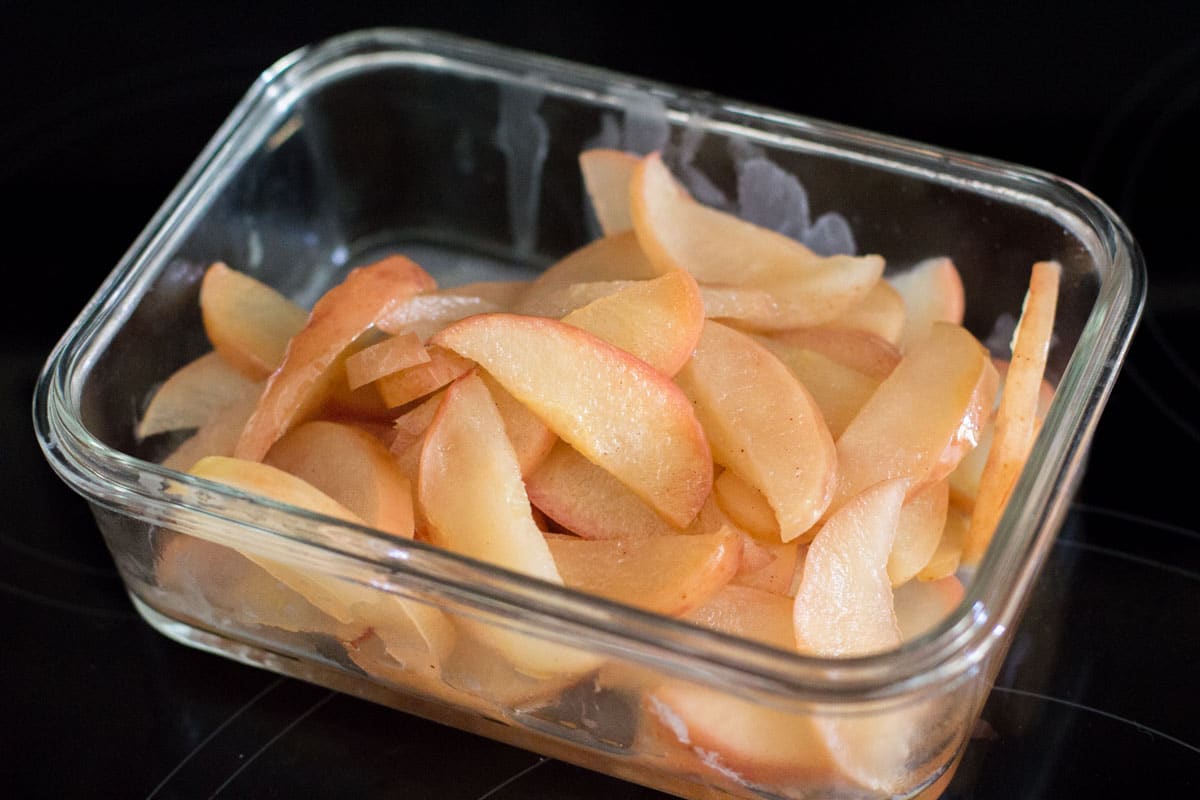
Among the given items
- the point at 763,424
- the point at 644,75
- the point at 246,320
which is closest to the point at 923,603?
the point at 763,424

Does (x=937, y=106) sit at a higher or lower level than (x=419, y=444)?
higher

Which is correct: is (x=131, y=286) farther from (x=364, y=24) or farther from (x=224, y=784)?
(x=364, y=24)

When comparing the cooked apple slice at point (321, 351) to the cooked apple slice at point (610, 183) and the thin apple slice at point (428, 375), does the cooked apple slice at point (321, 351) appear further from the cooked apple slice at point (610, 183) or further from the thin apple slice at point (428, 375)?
the cooked apple slice at point (610, 183)

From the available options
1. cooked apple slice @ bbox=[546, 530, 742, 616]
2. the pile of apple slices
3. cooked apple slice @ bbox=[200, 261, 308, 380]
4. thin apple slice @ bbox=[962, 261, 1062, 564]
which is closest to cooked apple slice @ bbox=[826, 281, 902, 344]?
the pile of apple slices

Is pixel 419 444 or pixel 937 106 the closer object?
pixel 419 444

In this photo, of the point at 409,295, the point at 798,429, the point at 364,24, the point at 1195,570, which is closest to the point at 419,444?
the point at 409,295

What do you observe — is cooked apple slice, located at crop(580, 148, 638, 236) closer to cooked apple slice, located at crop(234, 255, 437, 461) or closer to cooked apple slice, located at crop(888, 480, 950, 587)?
cooked apple slice, located at crop(234, 255, 437, 461)

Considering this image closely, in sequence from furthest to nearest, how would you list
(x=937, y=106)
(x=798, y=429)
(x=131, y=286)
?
(x=937, y=106), (x=131, y=286), (x=798, y=429)
